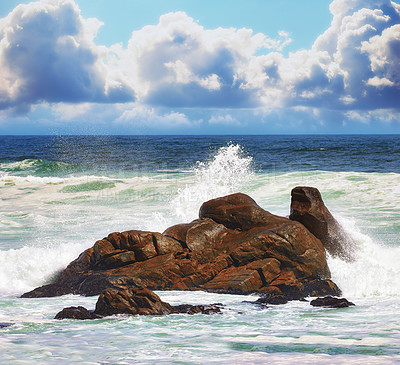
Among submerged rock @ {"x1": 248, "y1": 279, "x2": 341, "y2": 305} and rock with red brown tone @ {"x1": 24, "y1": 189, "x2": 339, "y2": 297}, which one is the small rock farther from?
submerged rock @ {"x1": 248, "y1": 279, "x2": 341, "y2": 305}

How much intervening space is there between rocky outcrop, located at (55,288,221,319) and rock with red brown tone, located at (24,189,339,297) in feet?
3.49

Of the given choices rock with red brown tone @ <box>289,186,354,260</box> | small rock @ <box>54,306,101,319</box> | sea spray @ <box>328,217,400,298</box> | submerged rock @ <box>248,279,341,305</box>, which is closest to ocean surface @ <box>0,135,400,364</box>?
sea spray @ <box>328,217,400,298</box>

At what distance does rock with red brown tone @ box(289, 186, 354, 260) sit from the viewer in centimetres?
973

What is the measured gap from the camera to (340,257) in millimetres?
9664

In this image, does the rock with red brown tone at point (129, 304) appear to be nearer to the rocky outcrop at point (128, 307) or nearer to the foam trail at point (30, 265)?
the rocky outcrop at point (128, 307)

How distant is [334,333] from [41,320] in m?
3.83

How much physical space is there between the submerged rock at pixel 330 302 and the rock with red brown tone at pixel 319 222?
7.92 feet

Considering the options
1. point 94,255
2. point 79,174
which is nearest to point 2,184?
point 79,174

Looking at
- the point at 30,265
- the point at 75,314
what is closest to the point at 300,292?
the point at 75,314

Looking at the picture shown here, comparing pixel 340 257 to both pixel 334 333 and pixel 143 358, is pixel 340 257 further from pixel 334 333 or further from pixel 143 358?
pixel 143 358

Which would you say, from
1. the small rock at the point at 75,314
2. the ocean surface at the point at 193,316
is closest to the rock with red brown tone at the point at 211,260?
the ocean surface at the point at 193,316

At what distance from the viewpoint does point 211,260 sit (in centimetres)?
879

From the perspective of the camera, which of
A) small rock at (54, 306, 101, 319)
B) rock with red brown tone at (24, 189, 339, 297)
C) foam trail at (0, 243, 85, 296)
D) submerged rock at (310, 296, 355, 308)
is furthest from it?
foam trail at (0, 243, 85, 296)

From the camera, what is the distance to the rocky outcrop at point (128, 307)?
262 inches
